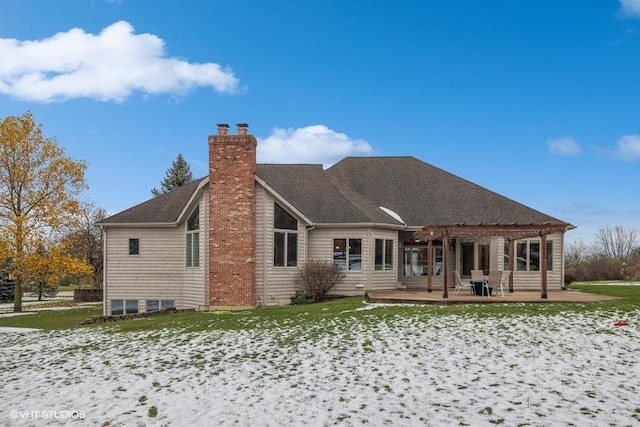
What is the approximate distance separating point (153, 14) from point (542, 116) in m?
15.8

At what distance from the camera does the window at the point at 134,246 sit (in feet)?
72.9

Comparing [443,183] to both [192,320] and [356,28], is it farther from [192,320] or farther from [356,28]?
[192,320]

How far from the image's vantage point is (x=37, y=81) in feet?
68.2

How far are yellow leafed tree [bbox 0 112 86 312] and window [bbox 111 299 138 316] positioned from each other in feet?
23.9

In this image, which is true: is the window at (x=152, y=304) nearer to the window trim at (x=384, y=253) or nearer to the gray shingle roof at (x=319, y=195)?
the gray shingle roof at (x=319, y=195)

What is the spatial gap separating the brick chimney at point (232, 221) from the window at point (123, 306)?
485 cm

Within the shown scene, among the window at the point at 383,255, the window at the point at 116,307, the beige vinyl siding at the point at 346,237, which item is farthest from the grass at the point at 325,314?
the window at the point at 116,307

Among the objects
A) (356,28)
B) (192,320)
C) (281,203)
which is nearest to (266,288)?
(281,203)

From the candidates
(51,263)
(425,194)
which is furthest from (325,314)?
(51,263)

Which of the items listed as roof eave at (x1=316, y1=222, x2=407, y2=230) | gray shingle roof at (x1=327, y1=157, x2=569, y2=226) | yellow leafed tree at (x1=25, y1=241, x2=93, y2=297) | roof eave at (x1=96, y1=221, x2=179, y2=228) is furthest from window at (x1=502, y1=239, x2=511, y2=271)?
yellow leafed tree at (x1=25, y1=241, x2=93, y2=297)

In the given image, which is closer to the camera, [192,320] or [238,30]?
[192,320]

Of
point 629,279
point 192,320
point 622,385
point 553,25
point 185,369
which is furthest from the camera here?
point 629,279

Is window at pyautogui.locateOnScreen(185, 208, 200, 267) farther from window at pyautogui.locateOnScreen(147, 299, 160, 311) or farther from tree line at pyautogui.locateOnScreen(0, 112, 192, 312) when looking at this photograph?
tree line at pyautogui.locateOnScreen(0, 112, 192, 312)

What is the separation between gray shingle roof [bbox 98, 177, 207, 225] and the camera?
867 inches
